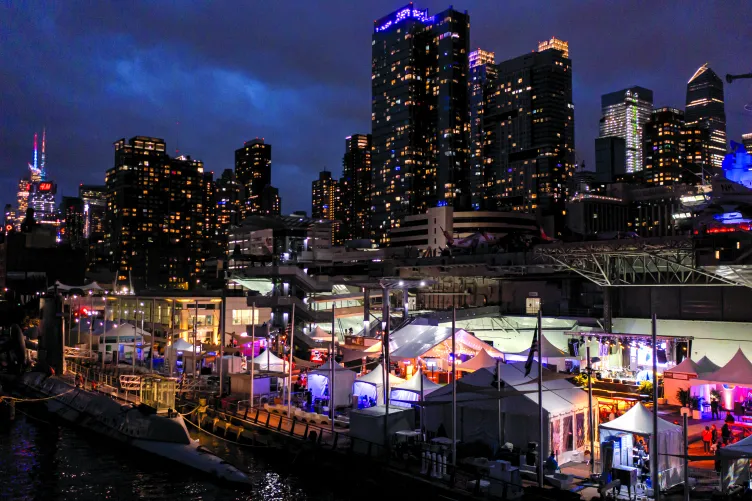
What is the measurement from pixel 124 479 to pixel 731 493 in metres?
24.8

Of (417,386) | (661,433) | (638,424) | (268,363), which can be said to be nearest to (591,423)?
(638,424)

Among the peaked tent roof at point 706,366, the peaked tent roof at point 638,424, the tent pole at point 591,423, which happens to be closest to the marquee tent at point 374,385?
the tent pole at point 591,423

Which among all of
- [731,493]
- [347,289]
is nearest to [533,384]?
[731,493]

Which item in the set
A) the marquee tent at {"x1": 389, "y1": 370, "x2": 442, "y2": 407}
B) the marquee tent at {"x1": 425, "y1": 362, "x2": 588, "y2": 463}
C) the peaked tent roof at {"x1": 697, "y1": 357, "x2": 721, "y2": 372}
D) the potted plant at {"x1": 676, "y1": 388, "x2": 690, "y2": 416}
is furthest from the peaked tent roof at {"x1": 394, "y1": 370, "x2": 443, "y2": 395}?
the peaked tent roof at {"x1": 697, "y1": 357, "x2": 721, "y2": 372}

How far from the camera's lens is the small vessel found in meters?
29.3

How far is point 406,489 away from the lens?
79.3ft

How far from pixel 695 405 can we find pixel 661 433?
12.2 meters

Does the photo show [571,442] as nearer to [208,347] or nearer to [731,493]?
[731,493]

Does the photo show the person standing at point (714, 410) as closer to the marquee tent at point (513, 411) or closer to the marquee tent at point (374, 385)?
the marquee tent at point (513, 411)

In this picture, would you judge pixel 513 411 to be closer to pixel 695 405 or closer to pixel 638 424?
pixel 638 424

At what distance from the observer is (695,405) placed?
1246 inches

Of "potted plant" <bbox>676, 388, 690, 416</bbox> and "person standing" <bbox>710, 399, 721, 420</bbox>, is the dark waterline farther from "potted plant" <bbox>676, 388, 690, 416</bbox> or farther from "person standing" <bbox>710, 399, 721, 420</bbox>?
"potted plant" <bbox>676, 388, 690, 416</bbox>

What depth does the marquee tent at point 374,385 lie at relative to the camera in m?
34.1

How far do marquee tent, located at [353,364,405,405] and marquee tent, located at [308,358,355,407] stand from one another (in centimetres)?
96
